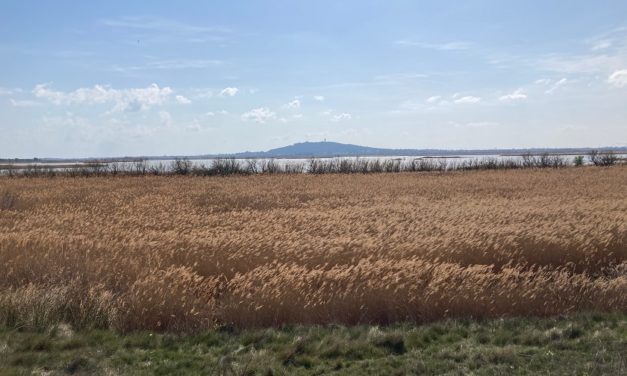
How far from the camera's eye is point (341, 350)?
672 centimetres

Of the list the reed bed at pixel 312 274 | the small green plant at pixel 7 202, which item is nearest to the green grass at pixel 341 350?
the reed bed at pixel 312 274

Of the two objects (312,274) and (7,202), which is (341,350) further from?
(7,202)

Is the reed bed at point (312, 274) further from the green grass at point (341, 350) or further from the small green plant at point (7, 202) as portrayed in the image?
the small green plant at point (7, 202)

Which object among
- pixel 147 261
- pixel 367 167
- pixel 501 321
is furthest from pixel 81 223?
Answer: pixel 367 167

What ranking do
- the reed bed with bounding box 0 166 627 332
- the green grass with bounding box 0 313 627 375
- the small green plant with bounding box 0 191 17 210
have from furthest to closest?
1. the small green plant with bounding box 0 191 17 210
2. the reed bed with bounding box 0 166 627 332
3. the green grass with bounding box 0 313 627 375

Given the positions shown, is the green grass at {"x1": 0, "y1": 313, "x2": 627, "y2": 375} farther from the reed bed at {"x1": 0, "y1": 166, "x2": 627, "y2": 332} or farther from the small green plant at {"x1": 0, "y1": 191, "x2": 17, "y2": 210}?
the small green plant at {"x1": 0, "y1": 191, "x2": 17, "y2": 210}

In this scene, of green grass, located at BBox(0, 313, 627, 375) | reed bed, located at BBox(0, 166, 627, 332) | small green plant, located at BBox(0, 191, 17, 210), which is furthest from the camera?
small green plant, located at BBox(0, 191, 17, 210)

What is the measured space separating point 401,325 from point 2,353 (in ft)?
17.6

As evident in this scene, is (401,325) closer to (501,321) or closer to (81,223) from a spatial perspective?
(501,321)

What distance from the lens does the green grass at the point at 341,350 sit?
604cm

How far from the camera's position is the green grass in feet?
19.8

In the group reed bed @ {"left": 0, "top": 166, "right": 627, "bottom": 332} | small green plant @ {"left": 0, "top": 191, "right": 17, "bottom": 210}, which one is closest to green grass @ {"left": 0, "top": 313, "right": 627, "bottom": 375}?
reed bed @ {"left": 0, "top": 166, "right": 627, "bottom": 332}

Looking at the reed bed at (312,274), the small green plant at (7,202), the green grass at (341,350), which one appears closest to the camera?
the green grass at (341,350)

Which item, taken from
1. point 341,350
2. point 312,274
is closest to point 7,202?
point 312,274
